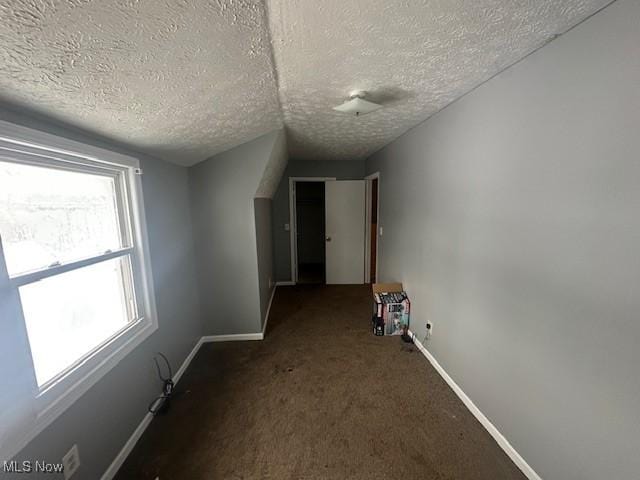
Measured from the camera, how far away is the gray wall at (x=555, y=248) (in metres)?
0.93

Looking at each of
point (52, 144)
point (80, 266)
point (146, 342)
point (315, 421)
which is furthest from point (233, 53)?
point (315, 421)

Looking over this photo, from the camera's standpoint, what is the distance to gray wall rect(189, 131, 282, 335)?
94.0 inches

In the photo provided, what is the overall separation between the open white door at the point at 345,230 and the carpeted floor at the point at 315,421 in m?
1.89

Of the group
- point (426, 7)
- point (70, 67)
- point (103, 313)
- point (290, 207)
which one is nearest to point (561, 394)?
point (426, 7)

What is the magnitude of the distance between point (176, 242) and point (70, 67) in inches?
61.2

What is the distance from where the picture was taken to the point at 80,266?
1.27 meters

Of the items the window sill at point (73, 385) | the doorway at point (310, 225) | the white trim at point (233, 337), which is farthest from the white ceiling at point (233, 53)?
the doorway at point (310, 225)

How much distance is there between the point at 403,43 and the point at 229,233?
2.08 metres

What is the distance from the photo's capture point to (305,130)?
250 cm

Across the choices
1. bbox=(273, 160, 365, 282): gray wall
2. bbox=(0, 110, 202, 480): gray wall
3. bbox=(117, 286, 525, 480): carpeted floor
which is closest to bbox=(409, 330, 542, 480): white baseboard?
bbox=(117, 286, 525, 480): carpeted floor

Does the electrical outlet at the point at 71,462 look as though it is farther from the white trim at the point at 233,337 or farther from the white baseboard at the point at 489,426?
the white baseboard at the point at 489,426

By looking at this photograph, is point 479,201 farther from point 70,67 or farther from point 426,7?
point 70,67

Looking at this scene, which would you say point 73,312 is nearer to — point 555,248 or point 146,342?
point 146,342

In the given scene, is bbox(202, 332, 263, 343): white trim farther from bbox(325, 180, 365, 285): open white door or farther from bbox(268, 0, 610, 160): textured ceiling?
bbox(268, 0, 610, 160): textured ceiling
